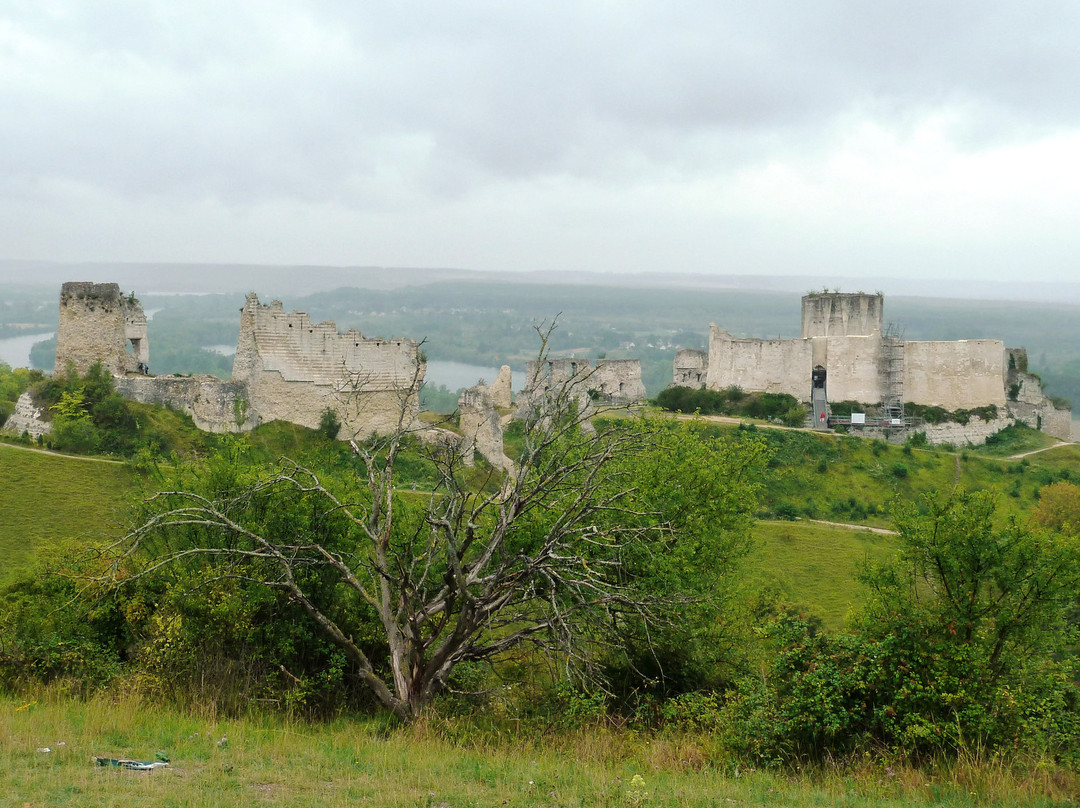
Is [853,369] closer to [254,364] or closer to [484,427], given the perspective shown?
[484,427]

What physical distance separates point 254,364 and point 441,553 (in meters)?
18.8

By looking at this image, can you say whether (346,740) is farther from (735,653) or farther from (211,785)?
(735,653)

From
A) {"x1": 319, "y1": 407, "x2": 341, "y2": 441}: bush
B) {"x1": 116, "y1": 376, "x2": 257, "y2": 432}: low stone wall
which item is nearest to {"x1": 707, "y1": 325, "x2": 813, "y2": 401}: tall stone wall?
{"x1": 319, "y1": 407, "x2": 341, "y2": 441}: bush

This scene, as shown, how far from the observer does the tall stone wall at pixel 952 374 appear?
157 feet

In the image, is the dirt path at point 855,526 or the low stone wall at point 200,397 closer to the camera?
the low stone wall at point 200,397

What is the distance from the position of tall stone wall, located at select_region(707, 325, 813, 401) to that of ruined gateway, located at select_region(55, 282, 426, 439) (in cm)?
2020

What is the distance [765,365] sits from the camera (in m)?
48.3

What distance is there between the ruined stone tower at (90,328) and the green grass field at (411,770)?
2049 centimetres

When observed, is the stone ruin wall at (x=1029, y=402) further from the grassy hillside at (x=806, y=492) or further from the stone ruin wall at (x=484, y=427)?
the stone ruin wall at (x=484, y=427)

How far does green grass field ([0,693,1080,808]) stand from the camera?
9695 mm

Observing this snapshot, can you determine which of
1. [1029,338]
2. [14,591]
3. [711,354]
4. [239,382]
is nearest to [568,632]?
[14,591]

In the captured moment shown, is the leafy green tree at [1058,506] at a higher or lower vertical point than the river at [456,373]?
higher

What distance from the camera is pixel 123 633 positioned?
14805mm

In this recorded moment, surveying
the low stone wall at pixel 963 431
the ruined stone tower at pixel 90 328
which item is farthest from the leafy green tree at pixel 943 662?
the low stone wall at pixel 963 431
